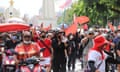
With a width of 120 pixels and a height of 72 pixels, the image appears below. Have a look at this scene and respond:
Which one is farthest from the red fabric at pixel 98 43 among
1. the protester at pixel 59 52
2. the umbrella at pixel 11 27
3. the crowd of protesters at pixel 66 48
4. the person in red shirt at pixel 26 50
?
the protester at pixel 59 52

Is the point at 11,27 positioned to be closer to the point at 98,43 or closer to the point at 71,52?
the point at 98,43

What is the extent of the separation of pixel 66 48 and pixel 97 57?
6026mm

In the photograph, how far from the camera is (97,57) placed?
411 inches

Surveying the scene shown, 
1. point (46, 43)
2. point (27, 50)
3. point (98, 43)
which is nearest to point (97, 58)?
point (98, 43)

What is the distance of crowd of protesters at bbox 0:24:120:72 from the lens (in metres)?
10.5

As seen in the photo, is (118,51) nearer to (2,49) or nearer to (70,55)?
(2,49)

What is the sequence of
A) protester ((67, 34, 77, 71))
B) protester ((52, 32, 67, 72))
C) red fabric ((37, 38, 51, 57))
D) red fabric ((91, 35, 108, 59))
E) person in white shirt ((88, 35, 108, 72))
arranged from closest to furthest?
1. person in white shirt ((88, 35, 108, 72))
2. red fabric ((91, 35, 108, 59))
3. red fabric ((37, 38, 51, 57))
4. protester ((52, 32, 67, 72))
5. protester ((67, 34, 77, 71))

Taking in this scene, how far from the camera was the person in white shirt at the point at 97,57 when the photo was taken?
406 inches

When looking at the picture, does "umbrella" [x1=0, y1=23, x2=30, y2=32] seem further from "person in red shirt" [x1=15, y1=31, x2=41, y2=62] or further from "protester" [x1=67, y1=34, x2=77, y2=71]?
"protester" [x1=67, y1=34, x2=77, y2=71]

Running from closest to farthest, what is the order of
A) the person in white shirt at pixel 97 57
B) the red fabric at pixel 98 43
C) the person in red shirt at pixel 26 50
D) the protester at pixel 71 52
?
the person in white shirt at pixel 97 57, the red fabric at pixel 98 43, the person in red shirt at pixel 26 50, the protester at pixel 71 52

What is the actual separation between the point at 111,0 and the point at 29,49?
104 feet

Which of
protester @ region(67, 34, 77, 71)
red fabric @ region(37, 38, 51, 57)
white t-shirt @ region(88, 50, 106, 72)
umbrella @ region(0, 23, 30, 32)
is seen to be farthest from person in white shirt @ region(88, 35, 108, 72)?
protester @ region(67, 34, 77, 71)

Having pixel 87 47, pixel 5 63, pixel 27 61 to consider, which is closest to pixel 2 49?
pixel 5 63

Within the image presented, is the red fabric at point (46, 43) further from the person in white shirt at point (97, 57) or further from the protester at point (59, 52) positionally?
the person in white shirt at point (97, 57)
